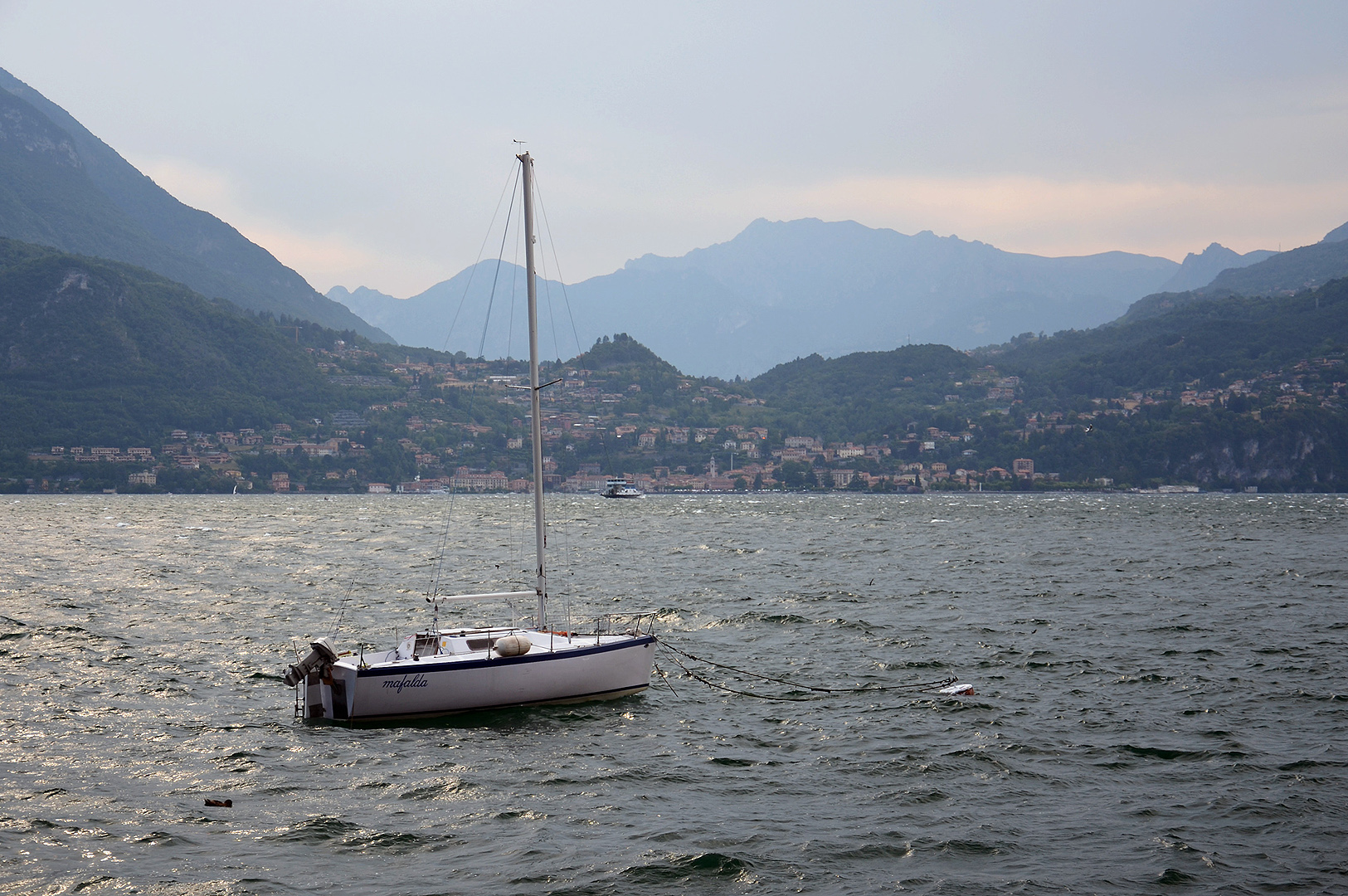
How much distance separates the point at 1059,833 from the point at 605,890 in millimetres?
5604

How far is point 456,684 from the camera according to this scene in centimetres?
1831

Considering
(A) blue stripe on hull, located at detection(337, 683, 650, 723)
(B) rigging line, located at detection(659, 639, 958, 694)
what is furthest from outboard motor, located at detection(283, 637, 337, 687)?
(B) rigging line, located at detection(659, 639, 958, 694)

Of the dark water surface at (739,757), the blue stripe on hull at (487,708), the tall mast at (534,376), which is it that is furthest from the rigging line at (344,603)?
the blue stripe on hull at (487,708)

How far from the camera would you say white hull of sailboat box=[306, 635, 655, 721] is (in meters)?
18.2

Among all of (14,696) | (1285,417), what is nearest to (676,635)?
(14,696)

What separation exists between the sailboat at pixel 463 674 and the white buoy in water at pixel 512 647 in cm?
1

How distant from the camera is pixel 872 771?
51.2 feet

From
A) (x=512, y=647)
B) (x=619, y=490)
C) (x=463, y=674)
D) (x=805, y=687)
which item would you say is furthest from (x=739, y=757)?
(x=619, y=490)

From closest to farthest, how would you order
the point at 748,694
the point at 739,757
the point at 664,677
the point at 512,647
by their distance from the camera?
the point at 739,757 < the point at 512,647 < the point at 748,694 < the point at 664,677

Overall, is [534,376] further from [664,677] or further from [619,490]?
[619,490]

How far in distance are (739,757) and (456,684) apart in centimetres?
520

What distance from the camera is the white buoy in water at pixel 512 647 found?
1859 cm

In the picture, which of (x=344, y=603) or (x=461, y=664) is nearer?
(x=461, y=664)

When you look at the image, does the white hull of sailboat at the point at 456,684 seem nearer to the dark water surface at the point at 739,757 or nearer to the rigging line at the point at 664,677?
the dark water surface at the point at 739,757
